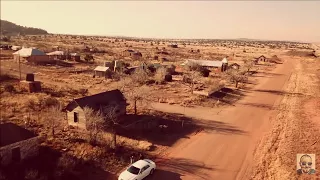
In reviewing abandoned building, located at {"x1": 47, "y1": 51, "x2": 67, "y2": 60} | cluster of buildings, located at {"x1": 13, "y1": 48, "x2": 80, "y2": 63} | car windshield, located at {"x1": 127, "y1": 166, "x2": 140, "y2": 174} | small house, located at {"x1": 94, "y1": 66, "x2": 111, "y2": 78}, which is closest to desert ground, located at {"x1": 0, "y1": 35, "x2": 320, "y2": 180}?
car windshield, located at {"x1": 127, "y1": 166, "x2": 140, "y2": 174}

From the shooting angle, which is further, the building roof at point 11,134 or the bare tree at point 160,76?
the bare tree at point 160,76

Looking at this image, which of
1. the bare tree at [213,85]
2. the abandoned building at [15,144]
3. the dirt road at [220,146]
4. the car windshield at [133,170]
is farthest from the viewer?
the bare tree at [213,85]

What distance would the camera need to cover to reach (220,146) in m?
27.2

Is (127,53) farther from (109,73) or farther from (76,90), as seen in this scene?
(76,90)

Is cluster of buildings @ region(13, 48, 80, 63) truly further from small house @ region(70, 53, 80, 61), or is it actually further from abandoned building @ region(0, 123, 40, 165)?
abandoned building @ region(0, 123, 40, 165)

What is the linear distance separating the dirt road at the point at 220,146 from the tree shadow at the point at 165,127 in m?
0.25

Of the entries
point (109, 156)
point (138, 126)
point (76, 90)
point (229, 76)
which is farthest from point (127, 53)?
point (109, 156)

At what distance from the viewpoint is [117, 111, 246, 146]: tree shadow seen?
28.9 metres

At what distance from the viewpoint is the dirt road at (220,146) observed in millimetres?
21938

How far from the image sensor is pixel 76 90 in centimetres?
4766

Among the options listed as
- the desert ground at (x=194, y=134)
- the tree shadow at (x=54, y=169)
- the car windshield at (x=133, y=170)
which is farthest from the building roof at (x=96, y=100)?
the car windshield at (x=133, y=170)

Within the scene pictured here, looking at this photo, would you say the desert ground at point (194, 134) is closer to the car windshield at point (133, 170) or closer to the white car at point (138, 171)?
the white car at point (138, 171)

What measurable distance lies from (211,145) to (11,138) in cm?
1754

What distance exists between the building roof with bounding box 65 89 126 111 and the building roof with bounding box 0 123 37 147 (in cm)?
781
